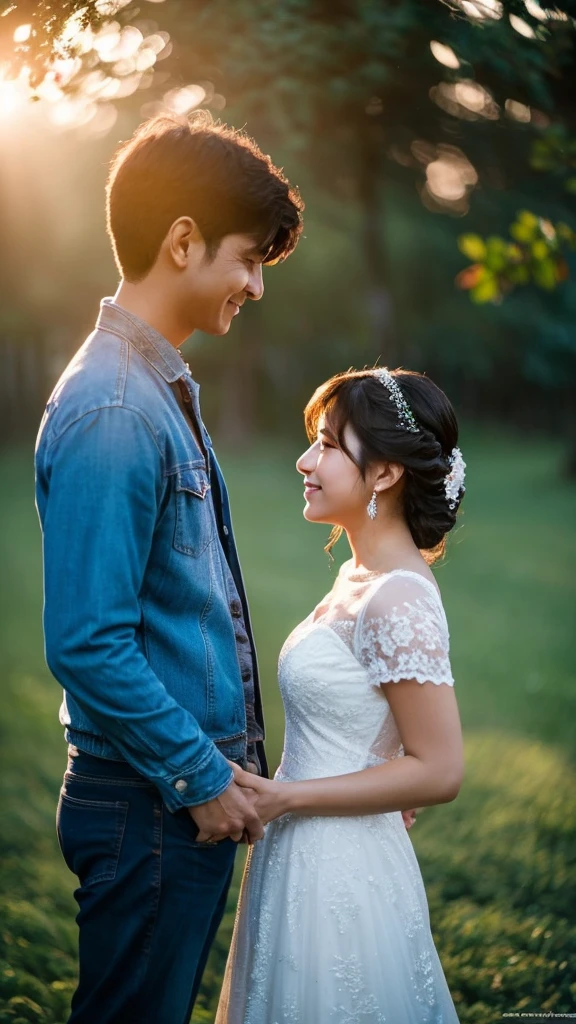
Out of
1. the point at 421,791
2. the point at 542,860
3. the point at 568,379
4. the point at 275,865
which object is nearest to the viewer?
the point at 421,791

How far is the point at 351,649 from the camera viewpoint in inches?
92.3

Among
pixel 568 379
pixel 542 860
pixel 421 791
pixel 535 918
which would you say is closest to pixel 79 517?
pixel 421 791

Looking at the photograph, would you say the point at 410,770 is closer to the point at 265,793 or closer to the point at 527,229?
the point at 265,793

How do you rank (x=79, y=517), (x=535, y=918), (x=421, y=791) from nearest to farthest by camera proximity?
(x=79, y=517)
(x=421, y=791)
(x=535, y=918)

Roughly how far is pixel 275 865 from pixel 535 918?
2.04 m

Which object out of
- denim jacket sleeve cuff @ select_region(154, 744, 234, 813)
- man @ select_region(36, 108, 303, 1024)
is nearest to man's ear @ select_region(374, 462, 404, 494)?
man @ select_region(36, 108, 303, 1024)

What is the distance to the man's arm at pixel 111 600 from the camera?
73.1 inches

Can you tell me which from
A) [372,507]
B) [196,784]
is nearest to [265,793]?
[196,784]

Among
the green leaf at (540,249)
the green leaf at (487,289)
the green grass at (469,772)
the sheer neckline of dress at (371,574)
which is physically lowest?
the green grass at (469,772)

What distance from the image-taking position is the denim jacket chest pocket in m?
2.08

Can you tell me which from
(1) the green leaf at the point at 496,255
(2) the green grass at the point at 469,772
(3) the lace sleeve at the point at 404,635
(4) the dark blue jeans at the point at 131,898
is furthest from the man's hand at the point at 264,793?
(1) the green leaf at the point at 496,255

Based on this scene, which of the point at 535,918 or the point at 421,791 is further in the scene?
the point at 535,918

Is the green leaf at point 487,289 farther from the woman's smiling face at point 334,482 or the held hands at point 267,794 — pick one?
the held hands at point 267,794

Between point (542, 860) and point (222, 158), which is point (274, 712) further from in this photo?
point (222, 158)
